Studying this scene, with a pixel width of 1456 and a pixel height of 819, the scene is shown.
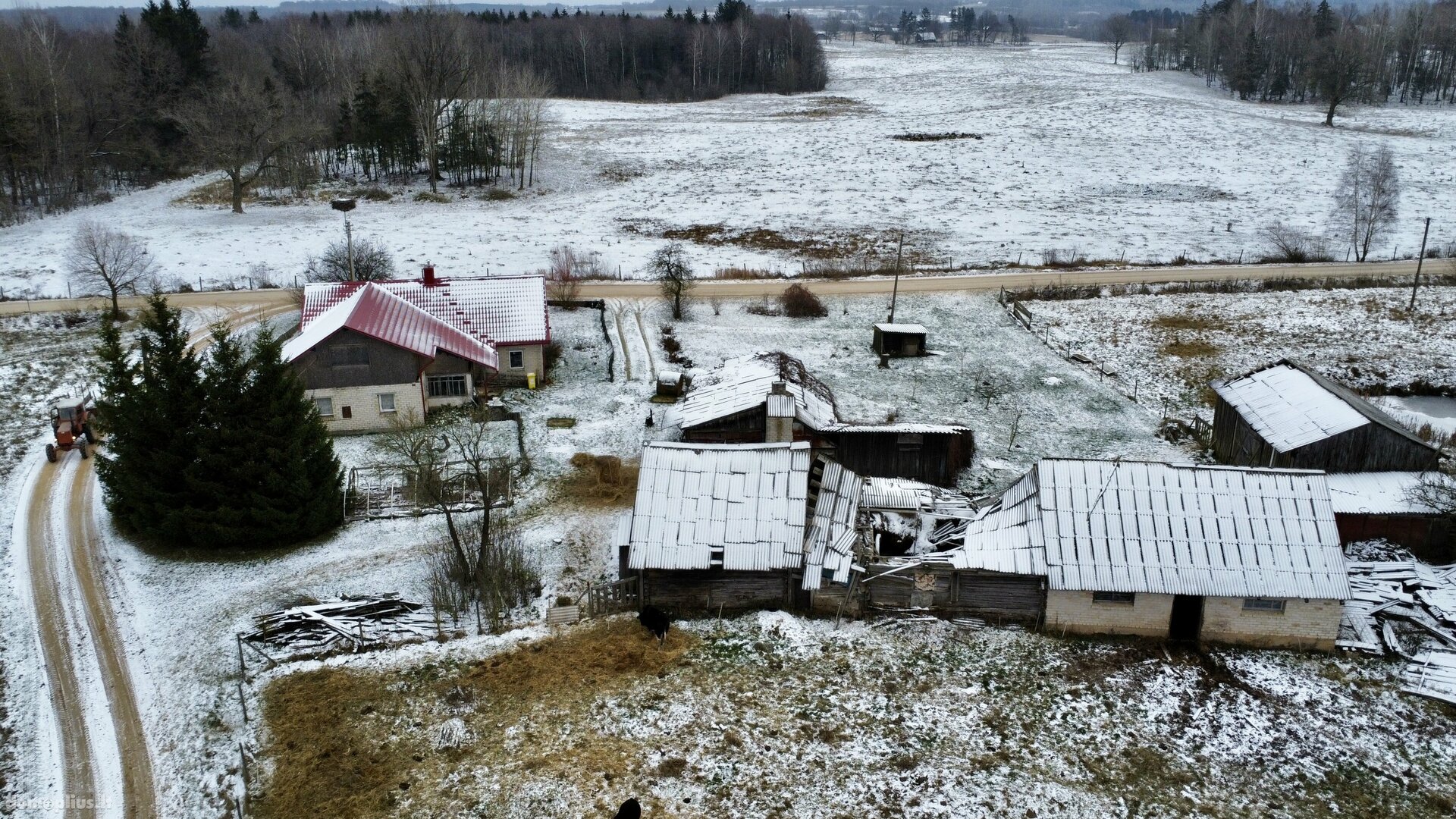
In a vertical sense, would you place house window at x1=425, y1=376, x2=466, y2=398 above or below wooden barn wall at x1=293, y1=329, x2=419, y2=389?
below

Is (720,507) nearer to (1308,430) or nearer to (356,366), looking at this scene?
(356,366)

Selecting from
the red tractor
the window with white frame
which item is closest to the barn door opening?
the window with white frame

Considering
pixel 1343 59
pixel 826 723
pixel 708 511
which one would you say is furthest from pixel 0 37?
pixel 1343 59

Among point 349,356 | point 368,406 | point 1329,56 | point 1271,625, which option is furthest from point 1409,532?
point 1329,56

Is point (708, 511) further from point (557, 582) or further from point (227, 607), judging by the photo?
point (227, 607)

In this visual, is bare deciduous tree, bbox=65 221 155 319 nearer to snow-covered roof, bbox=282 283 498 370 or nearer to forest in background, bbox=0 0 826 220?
snow-covered roof, bbox=282 283 498 370

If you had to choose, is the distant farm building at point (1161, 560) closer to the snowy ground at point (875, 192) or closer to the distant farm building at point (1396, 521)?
the distant farm building at point (1396, 521)
